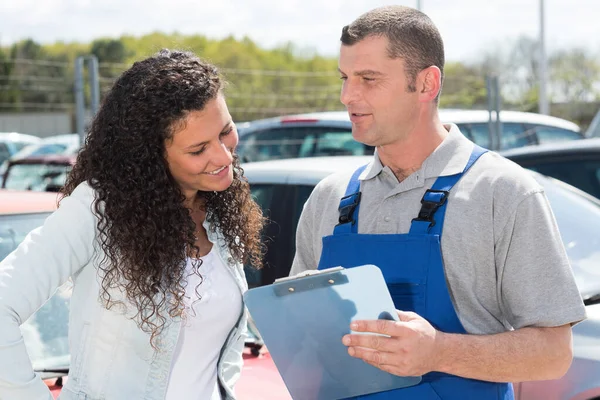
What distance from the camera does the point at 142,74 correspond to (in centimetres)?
249

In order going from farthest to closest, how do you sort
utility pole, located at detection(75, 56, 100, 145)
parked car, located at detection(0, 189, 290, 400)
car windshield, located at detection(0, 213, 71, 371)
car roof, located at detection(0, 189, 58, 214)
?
utility pole, located at detection(75, 56, 100, 145), car roof, located at detection(0, 189, 58, 214), car windshield, located at detection(0, 213, 71, 371), parked car, located at detection(0, 189, 290, 400)

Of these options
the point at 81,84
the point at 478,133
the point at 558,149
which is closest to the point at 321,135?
the point at 81,84

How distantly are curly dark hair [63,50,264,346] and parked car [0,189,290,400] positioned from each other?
861 mm

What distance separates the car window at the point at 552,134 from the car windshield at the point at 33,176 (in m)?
5.19

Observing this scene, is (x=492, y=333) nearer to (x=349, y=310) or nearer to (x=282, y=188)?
(x=349, y=310)

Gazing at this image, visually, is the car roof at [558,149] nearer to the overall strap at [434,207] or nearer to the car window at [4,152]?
the overall strap at [434,207]

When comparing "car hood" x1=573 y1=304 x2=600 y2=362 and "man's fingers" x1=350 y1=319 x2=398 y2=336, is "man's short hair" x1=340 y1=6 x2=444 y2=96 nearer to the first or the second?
"man's fingers" x1=350 y1=319 x2=398 y2=336

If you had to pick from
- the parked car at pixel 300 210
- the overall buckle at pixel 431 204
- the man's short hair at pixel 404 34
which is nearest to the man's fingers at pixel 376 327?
the overall buckle at pixel 431 204

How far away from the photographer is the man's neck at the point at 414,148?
2.38 m

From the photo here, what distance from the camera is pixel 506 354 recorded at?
210 centimetres

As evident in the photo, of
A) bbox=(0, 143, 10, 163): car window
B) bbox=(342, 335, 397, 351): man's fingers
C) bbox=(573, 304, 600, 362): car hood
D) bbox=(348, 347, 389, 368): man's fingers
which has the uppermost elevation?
bbox=(342, 335, 397, 351): man's fingers

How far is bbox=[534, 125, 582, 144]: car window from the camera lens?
9984 mm

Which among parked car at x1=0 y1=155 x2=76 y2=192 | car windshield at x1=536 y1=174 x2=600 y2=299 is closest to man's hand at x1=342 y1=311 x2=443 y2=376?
car windshield at x1=536 y1=174 x2=600 y2=299

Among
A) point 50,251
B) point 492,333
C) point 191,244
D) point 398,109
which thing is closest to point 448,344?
point 492,333
